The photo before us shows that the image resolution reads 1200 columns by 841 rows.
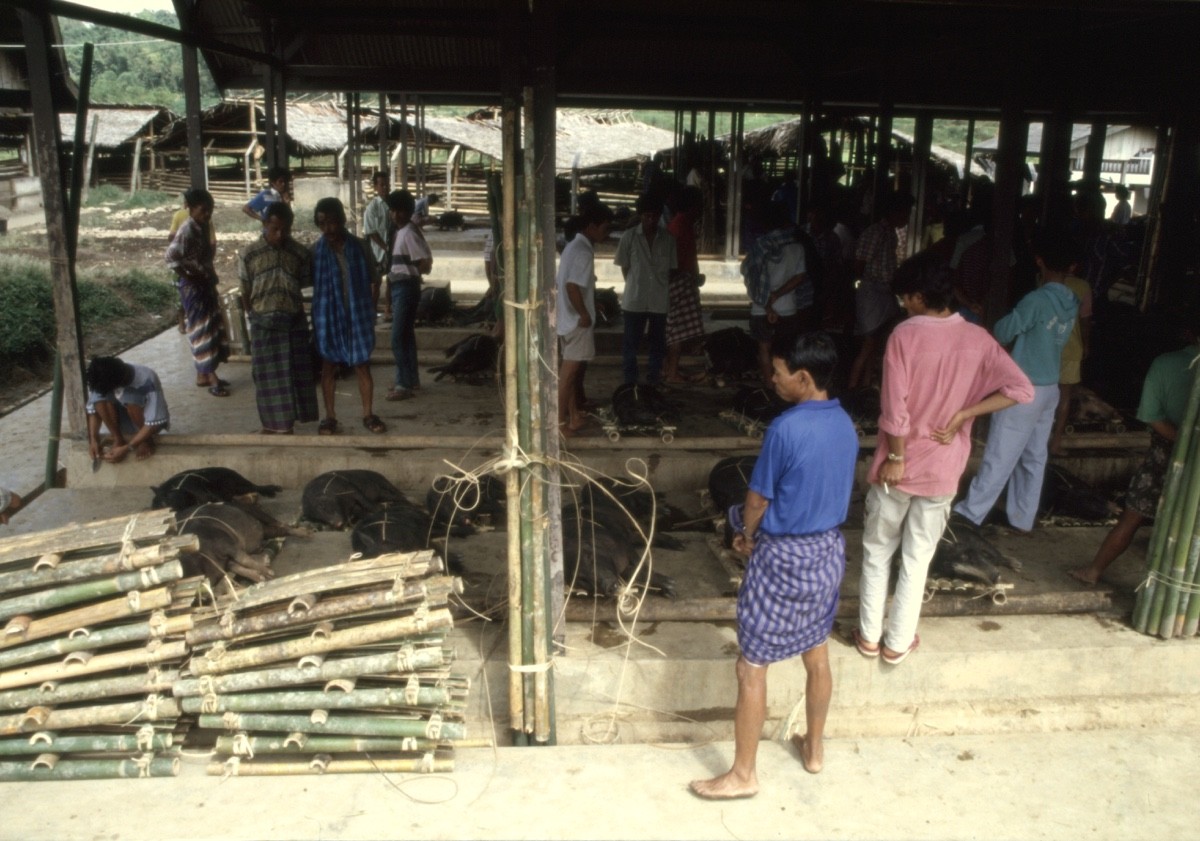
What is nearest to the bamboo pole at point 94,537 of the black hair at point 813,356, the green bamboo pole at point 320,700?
the green bamboo pole at point 320,700

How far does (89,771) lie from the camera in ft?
11.9

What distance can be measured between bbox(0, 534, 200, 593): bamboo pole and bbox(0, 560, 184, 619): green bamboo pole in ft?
0.09

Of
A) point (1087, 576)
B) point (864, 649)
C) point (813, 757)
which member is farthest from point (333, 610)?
point (1087, 576)

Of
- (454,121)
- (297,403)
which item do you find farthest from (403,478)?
(454,121)

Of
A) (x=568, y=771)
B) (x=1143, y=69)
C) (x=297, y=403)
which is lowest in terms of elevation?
(x=568, y=771)

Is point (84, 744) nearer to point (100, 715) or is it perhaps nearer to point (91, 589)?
point (100, 715)

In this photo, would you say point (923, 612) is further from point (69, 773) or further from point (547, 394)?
point (69, 773)

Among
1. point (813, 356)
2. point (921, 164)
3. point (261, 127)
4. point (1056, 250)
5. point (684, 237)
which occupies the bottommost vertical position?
point (813, 356)

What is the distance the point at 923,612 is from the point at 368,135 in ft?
79.1

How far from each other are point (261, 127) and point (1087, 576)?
88.7 ft

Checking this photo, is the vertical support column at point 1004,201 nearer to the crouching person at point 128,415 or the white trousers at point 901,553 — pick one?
the white trousers at point 901,553

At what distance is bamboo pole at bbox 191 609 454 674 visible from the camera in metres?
3.60

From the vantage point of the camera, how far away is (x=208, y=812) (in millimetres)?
3412

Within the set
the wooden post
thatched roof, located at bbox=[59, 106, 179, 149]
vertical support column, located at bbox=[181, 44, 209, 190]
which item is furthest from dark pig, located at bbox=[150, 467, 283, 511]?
thatched roof, located at bbox=[59, 106, 179, 149]
